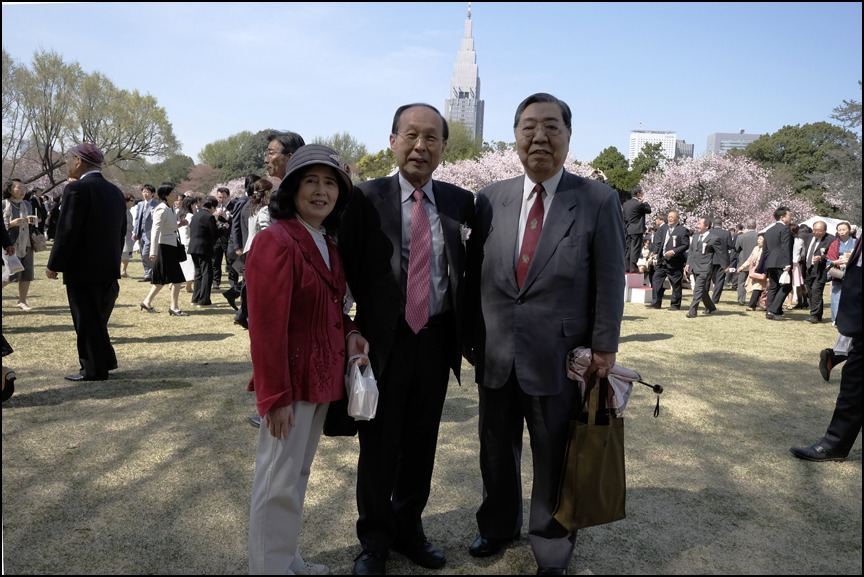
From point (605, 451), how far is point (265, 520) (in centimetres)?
147

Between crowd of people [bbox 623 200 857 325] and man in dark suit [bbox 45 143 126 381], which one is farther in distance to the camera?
crowd of people [bbox 623 200 857 325]

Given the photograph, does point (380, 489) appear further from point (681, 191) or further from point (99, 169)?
point (681, 191)

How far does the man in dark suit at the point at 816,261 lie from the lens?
42.1 ft

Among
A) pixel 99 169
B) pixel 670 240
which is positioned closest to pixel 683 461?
pixel 99 169

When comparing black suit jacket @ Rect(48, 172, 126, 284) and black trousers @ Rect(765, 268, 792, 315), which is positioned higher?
black suit jacket @ Rect(48, 172, 126, 284)

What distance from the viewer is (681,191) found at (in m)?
33.5

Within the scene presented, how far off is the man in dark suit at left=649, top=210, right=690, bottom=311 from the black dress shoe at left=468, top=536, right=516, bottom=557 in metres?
10.9

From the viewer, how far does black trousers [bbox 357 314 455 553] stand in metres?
2.89

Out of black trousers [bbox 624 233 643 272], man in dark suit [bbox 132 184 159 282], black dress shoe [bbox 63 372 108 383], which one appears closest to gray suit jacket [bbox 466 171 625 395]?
black dress shoe [bbox 63 372 108 383]

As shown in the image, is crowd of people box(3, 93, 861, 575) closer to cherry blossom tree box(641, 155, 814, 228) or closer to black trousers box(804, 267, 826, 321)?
black trousers box(804, 267, 826, 321)

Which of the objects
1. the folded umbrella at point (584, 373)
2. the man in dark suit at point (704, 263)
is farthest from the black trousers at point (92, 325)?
the man in dark suit at point (704, 263)

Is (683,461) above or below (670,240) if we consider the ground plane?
below

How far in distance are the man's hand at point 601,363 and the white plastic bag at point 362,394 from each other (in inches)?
38.5

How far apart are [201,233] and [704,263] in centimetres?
965
